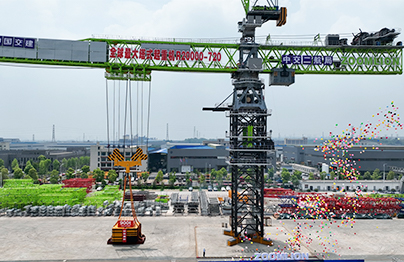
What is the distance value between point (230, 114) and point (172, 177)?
41.7 metres

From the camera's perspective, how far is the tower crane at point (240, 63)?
29.1 metres

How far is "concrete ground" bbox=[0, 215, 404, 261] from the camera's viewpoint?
25.5 m

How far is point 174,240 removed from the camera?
29703mm

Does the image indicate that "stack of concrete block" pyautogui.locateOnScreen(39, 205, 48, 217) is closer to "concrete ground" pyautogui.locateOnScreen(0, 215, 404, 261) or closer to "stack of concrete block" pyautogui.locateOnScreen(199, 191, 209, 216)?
"concrete ground" pyautogui.locateOnScreen(0, 215, 404, 261)

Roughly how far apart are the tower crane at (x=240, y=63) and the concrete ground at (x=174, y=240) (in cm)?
357

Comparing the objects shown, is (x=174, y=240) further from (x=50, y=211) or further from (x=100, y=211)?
(x=50, y=211)

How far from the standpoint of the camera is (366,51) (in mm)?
33156

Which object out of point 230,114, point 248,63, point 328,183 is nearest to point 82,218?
point 230,114

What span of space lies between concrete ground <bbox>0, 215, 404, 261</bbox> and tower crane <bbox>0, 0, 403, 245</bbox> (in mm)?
3572

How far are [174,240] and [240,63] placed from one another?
20486 millimetres

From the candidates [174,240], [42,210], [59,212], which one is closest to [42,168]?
[42,210]

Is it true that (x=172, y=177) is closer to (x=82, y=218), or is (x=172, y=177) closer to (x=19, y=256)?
(x=82, y=218)

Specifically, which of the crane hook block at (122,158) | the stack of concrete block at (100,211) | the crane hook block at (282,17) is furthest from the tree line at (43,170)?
the crane hook block at (282,17)

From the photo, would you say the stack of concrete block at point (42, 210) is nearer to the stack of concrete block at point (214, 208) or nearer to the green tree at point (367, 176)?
the stack of concrete block at point (214, 208)
